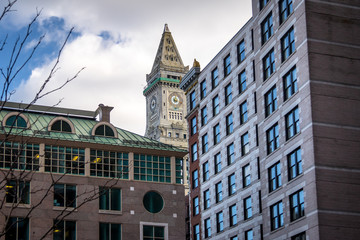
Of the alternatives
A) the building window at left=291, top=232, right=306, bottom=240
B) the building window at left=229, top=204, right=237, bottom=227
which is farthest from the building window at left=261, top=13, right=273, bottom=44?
the building window at left=291, top=232, right=306, bottom=240

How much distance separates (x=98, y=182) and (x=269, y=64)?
2434cm

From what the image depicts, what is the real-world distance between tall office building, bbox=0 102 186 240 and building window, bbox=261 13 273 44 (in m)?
20.0

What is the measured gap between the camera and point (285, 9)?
55.1 m

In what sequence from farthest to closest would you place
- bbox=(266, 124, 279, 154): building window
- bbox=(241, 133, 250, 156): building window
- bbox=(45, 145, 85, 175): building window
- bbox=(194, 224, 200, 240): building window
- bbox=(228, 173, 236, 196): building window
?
bbox=(194, 224, 200, 240): building window → bbox=(45, 145, 85, 175): building window → bbox=(228, 173, 236, 196): building window → bbox=(241, 133, 250, 156): building window → bbox=(266, 124, 279, 154): building window

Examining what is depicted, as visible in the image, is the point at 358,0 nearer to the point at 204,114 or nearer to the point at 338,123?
the point at 338,123

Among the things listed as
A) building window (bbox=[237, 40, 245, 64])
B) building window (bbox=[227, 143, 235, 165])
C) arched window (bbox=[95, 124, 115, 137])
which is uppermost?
building window (bbox=[237, 40, 245, 64])

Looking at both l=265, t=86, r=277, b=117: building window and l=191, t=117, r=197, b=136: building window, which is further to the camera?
l=191, t=117, r=197, b=136: building window

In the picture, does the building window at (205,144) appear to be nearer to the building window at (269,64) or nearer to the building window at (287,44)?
the building window at (269,64)

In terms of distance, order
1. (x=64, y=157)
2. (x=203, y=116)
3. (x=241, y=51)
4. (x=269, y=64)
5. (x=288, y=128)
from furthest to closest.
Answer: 1. (x=203, y=116)
2. (x=64, y=157)
3. (x=241, y=51)
4. (x=269, y=64)
5. (x=288, y=128)

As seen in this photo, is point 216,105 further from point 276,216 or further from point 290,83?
point 276,216

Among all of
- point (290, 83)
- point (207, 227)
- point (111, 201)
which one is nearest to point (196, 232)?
point (207, 227)

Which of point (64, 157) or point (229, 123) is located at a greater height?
point (229, 123)

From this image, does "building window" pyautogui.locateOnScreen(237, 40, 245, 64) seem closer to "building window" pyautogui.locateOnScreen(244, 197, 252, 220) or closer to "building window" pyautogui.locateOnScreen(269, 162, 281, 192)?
"building window" pyautogui.locateOnScreen(244, 197, 252, 220)

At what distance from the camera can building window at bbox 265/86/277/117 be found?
183ft
